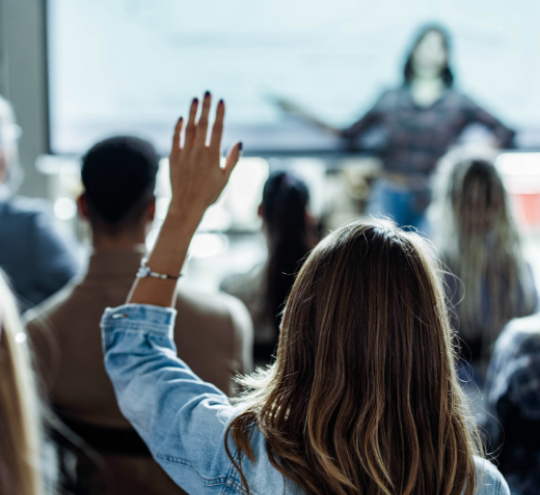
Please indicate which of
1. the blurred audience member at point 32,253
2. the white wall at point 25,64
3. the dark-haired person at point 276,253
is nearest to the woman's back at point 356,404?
the dark-haired person at point 276,253

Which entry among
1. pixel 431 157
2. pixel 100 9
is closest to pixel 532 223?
pixel 431 157

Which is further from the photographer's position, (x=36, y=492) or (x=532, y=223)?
(x=532, y=223)

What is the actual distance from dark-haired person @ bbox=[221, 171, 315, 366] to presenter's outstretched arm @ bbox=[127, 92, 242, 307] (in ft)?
2.70

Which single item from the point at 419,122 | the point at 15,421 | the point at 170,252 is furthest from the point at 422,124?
the point at 15,421

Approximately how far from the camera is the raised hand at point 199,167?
74 cm

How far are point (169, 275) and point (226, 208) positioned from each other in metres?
2.53

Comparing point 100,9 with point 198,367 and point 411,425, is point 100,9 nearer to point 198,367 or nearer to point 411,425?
point 198,367

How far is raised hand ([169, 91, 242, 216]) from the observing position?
742mm

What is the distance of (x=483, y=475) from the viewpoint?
0.63m

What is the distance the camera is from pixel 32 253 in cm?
157

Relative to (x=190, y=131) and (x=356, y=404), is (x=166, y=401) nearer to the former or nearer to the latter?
(x=356, y=404)

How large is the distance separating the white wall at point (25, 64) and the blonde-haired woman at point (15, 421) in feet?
7.97

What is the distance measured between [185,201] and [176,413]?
0.97 ft

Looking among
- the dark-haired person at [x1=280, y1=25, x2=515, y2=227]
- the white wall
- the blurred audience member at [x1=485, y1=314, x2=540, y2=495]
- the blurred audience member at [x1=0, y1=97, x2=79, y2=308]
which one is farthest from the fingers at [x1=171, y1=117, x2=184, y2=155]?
the white wall
